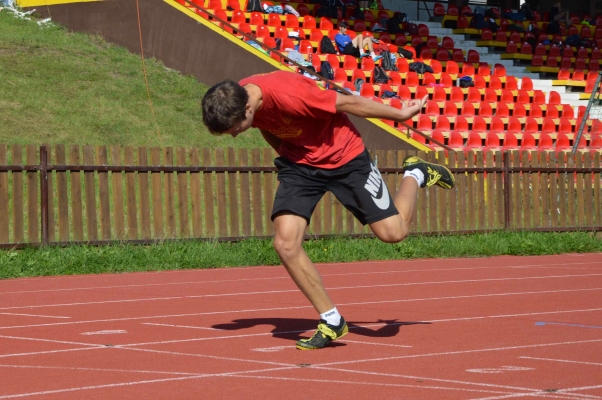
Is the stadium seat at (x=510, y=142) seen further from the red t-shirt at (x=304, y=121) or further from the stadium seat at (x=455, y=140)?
the red t-shirt at (x=304, y=121)

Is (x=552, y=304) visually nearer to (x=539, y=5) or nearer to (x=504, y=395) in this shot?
(x=504, y=395)

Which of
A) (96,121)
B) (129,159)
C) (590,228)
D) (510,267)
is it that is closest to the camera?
(510,267)

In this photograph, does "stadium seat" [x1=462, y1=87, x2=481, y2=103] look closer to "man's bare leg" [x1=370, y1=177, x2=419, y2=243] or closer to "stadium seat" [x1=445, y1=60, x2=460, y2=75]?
"stadium seat" [x1=445, y1=60, x2=460, y2=75]

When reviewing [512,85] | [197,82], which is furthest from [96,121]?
[512,85]

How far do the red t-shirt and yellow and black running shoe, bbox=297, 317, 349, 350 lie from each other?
1065 millimetres

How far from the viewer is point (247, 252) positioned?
46.4 ft

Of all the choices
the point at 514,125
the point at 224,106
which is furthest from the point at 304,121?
the point at 514,125

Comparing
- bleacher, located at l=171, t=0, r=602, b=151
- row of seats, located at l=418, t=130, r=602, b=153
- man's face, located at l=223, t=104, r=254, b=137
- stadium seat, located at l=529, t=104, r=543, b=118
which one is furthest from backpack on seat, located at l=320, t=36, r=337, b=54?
man's face, located at l=223, t=104, r=254, b=137

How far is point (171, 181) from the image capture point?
14602 mm

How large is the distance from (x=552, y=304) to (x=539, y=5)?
103 ft

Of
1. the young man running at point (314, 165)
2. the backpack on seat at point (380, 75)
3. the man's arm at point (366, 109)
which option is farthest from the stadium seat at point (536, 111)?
the man's arm at point (366, 109)

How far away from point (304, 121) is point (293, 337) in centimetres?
162

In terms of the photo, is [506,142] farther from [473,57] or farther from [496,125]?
[473,57]

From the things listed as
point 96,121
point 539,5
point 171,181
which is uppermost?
point 539,5
